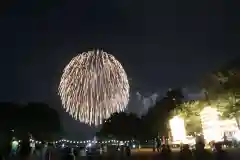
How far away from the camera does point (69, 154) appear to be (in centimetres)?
2195

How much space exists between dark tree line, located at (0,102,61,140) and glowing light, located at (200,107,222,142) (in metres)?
54.2

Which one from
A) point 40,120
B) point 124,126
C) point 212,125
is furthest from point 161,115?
point 212,125

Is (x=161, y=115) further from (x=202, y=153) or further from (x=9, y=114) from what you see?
(x=202, y=153)

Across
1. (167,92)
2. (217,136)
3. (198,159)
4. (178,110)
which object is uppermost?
(167,92)

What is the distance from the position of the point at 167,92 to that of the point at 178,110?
2715 cm

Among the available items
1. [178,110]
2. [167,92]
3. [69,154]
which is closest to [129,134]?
[167,92]

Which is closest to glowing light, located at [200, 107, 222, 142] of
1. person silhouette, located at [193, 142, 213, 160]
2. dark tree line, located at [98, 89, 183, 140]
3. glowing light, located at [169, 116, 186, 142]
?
glowing light, located at [169, 116, 186, 142]

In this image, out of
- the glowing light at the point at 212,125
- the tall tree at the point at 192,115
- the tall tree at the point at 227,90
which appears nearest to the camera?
the tall tree at the point at 227,90

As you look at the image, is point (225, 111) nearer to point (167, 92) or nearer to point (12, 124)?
point (167, 92)

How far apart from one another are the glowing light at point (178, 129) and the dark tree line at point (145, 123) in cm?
2030

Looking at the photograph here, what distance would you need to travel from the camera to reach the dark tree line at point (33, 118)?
105938 millimetres

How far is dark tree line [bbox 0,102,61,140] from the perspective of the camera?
106m

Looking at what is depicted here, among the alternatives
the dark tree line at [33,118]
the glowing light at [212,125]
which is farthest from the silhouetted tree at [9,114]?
the glowing light at [212,125]

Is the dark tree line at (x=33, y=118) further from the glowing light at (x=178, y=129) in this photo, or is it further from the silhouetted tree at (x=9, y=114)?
the glowing light at (x=178, y=129)
